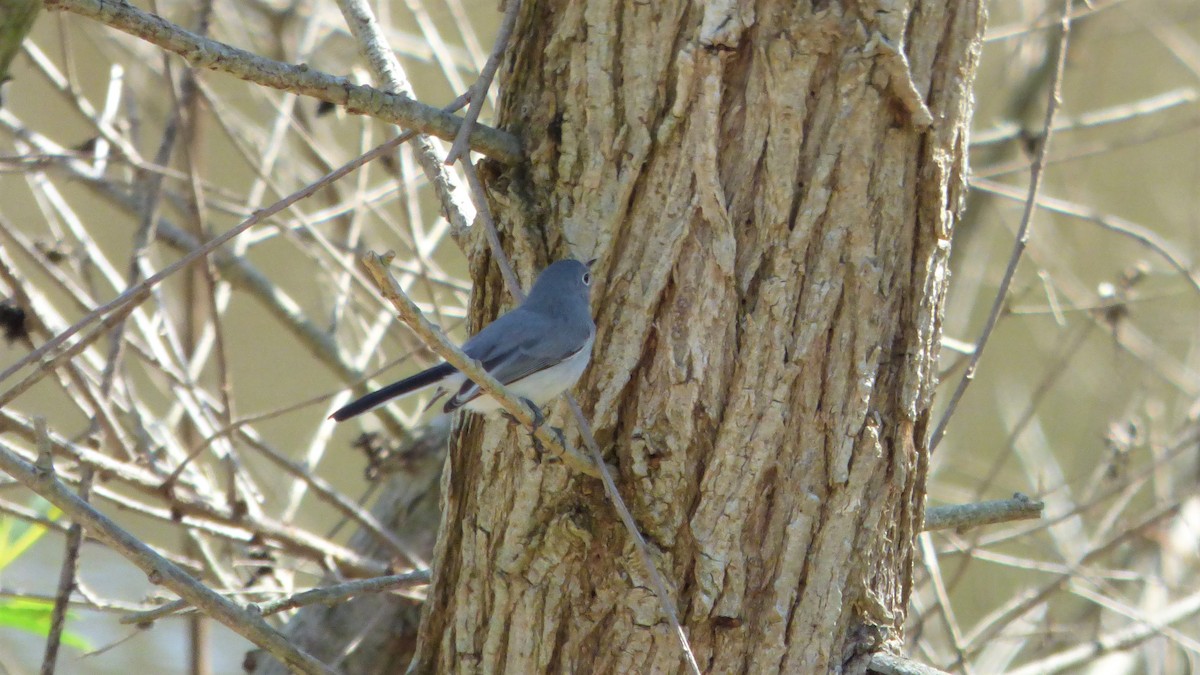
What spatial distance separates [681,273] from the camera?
2.01 m

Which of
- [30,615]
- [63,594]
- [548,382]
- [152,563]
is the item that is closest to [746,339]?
[548,382]

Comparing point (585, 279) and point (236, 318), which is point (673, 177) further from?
point (236, 318)

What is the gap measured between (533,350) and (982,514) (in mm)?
1008

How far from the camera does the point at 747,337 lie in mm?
1982

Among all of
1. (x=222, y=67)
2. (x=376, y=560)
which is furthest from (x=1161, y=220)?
(x=222, y=67)

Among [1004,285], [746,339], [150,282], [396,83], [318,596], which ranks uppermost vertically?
[396,83]

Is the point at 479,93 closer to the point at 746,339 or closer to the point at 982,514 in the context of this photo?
the point at 746,339

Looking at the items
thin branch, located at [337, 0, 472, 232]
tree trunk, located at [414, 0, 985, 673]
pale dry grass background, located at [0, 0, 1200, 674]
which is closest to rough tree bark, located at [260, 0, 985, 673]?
tree trunk, located at [414, 0, 985, 673]

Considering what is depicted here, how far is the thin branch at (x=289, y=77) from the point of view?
165 centimetres

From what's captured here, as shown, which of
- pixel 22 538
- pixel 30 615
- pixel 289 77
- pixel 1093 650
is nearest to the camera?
pixel 289 77

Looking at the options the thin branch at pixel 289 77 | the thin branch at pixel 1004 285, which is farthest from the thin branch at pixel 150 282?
the thin branch at pixel 1004 285

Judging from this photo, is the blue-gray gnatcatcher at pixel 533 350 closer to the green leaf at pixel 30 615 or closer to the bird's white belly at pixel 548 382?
the bird's white belly at pixel 548 382

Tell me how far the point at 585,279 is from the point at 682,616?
2.23ft

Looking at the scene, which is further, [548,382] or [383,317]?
[383,317]
